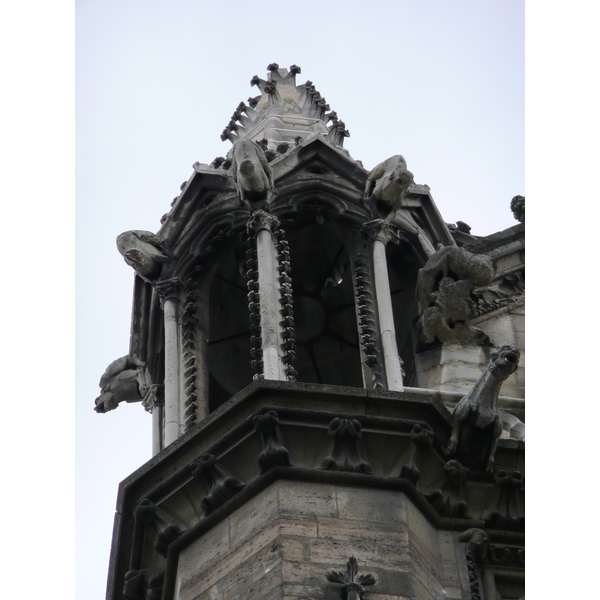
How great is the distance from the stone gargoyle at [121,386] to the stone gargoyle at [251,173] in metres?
2.22

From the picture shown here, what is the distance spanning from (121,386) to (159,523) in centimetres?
385

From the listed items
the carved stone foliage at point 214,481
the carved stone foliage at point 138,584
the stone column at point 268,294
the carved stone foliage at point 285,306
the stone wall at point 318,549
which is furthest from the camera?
the carved stone foliage at point 285,306

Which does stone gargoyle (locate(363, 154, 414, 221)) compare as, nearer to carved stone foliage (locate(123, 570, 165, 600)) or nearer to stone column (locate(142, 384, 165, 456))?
stone column (locate(142, 384, 165, 456))

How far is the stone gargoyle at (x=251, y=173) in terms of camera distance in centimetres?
1695

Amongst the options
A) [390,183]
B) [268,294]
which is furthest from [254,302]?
[390,183]

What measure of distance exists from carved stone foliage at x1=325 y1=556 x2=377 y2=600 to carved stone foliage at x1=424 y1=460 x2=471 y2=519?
4.86 ft

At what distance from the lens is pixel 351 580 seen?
12.9m

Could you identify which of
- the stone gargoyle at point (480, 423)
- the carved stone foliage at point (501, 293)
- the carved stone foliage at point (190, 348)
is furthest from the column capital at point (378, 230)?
the stone gargoyle at point (480, 423)

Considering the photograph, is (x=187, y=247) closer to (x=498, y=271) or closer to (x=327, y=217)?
(x=327, y=217)

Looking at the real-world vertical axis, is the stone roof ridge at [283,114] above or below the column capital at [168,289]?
above

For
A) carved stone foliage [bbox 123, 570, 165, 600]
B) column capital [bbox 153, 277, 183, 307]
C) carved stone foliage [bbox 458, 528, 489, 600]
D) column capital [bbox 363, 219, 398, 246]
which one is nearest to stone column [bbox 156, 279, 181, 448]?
column capital [bbox 153, 277, 183, 307]

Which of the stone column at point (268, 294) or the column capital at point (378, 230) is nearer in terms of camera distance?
the stone column at point (268, 294)

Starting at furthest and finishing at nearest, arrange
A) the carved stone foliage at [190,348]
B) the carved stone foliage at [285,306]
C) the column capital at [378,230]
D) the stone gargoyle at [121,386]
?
the stone gargoyle at [121,386] → the column capital at [378,230] → the carved stone foliage at [190,348] → the carved stone foliage at [285,306]

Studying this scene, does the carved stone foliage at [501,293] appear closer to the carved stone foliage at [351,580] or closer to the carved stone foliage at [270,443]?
the carved stone foliage at [270,443]
